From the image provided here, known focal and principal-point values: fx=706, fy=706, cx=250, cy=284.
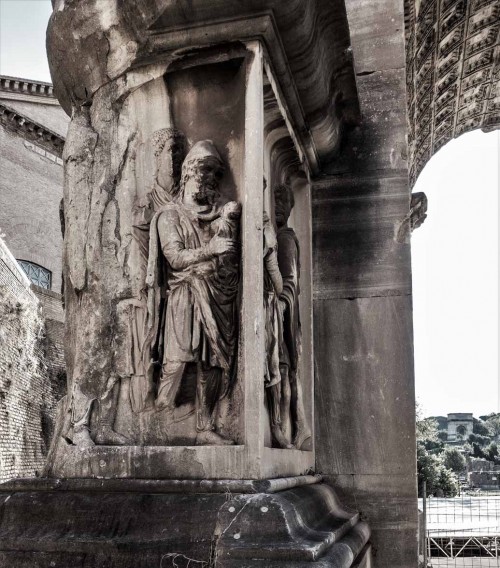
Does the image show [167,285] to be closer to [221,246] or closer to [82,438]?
[221,246]

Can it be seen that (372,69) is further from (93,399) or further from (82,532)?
(82,532)

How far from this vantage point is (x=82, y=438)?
4.78m

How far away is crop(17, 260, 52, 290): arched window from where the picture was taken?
38.8 m

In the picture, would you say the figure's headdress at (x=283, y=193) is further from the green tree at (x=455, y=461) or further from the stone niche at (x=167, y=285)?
the green tree at (x=455, y=461)

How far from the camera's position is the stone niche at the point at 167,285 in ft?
15.1

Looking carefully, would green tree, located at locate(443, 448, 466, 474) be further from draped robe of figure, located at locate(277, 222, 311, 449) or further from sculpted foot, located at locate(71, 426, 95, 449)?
sculpted foot, located at locate(71, 426, 95, 449)

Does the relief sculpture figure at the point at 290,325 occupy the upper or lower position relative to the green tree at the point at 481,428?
upper

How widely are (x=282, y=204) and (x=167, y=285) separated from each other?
1.49 m

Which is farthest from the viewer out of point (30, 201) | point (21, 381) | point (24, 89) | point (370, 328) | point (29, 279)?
point (24, 89)

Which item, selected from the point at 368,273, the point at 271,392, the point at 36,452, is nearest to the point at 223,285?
the point at 271,392

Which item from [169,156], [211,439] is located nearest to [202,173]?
[169,156]

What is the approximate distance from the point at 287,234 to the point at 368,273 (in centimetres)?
107

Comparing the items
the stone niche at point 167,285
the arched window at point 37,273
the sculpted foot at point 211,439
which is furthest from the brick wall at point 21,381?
the sculpted foot at point 211,439

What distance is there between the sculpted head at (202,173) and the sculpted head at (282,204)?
0.98 metres
